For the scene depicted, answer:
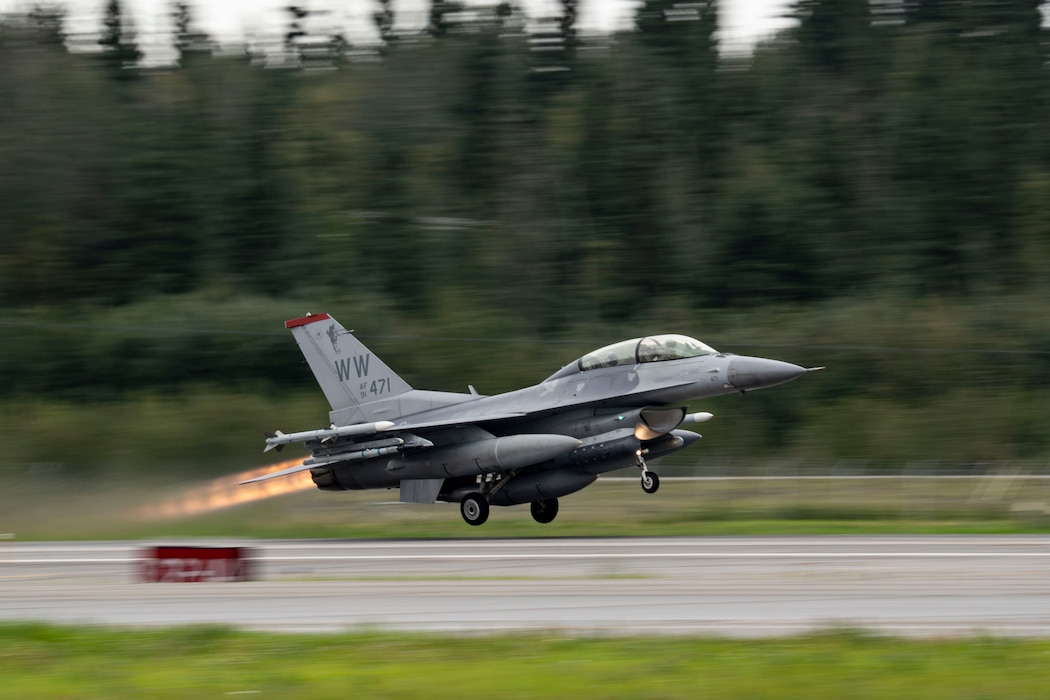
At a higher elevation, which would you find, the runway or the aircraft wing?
the aircraft wing

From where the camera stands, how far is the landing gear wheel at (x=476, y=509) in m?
23.0

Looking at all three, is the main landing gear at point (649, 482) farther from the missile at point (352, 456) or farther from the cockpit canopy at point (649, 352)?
the missile at point (352, 456)

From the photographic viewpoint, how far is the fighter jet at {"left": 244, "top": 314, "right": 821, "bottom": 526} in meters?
21.3

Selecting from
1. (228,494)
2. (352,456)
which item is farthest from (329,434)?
(228,494)

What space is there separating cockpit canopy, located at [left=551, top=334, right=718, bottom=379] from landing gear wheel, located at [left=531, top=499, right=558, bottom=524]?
Answer: 3110 mm

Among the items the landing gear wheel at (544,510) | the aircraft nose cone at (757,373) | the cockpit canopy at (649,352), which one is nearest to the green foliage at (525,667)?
the aircraft nose cone at (757,373)

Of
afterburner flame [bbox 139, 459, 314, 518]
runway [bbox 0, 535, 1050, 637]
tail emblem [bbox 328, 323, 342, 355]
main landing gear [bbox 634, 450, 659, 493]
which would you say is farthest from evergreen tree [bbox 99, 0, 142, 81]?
main landing gear [bbox 634, 450, 659, 493]

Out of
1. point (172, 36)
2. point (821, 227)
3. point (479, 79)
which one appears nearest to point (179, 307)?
point (479, 79)

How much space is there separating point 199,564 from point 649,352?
9774 mm

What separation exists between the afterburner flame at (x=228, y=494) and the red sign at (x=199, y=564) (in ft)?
34.3

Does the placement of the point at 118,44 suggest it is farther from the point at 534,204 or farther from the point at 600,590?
the point at 600,590

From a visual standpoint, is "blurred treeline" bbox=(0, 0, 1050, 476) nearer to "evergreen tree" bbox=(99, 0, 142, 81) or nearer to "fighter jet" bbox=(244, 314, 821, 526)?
"evergreen tree" bbox=(99, 0, 142, 81)

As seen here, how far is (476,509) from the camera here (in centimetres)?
2302

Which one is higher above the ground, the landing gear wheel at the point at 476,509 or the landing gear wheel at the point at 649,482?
the landing gear wheel at the point at 649,482
